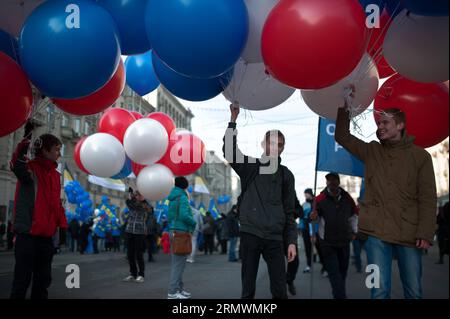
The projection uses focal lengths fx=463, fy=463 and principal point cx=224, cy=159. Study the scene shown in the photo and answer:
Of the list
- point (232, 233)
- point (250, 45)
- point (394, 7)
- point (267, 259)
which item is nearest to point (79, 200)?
point (232, 233)

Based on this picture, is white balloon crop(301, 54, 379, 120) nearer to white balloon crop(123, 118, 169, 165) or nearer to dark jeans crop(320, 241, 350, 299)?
dark jeans crop(320, 241, 350, 299)

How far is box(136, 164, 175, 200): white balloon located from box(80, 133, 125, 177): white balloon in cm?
66

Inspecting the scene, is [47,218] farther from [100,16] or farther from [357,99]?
[357,99]

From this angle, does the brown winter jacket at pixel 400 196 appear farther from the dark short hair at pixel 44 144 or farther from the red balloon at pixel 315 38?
the dark short hair at pixel 44 144

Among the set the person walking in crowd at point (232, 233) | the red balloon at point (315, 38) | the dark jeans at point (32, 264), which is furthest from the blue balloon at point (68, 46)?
the person walking in crowd at point (232, 233)

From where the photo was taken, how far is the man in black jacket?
12.8 feet

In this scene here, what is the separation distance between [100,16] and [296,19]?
152cm

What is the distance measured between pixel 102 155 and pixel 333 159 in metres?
3.29

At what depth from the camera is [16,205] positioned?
421 cm

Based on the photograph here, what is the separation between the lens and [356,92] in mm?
4109

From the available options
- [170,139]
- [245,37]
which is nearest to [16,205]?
[245,37]

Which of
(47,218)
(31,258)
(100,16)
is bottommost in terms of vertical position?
(31,258)
